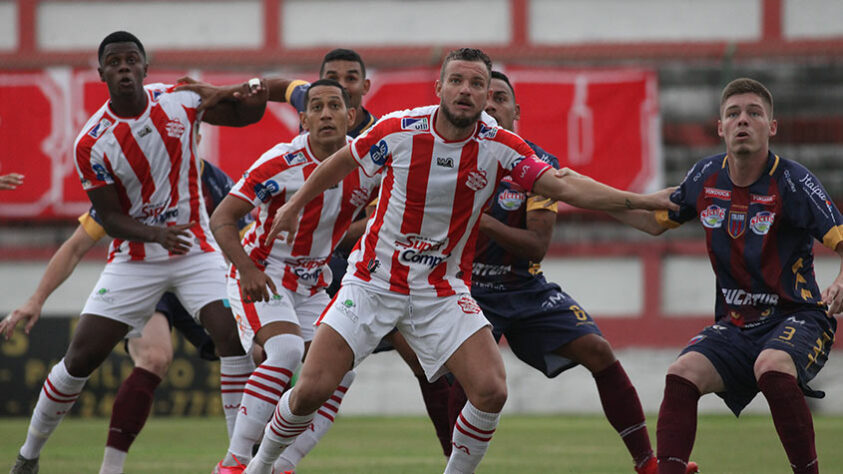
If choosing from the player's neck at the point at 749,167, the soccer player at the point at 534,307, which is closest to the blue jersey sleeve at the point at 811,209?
the player's neck at the point at 749,167

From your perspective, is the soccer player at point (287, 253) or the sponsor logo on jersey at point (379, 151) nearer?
the sponsor logo on jersey at point (379, 151)

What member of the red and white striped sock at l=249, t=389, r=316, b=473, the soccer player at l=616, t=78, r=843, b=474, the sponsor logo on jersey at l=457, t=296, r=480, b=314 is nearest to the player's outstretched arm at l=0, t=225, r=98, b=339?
the red and white striped sock at l=249, t=389, r=316, b=473

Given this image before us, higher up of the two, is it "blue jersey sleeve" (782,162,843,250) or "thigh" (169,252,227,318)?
"blue jersey sleeve" (782,162,843,250)

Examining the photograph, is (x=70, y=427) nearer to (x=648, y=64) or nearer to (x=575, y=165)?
(x=575, y=165)

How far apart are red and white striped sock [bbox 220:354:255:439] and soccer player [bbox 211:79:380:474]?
37 cm

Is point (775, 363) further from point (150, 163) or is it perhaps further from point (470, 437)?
point (150, 163)

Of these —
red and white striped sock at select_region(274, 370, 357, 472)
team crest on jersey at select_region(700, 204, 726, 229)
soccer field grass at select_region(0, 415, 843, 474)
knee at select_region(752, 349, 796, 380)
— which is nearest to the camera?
knee at select_region(752, 349, 796, 380)

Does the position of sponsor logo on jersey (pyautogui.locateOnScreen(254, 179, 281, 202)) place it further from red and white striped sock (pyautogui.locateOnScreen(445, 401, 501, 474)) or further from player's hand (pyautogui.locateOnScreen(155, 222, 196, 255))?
red and white striped sock (pyautogui.locateOnScreen(445, 401, 501, 474))

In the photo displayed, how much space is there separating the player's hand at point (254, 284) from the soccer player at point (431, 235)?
1.33 feet

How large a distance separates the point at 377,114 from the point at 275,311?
338 inches

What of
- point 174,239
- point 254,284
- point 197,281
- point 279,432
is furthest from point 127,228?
point 279,432

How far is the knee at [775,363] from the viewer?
538cm

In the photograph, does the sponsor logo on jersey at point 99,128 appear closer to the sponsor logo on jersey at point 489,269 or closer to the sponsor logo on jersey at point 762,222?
the sponsor logo on jersey at point 489,269

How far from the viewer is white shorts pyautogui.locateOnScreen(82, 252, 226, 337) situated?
6.90 m
